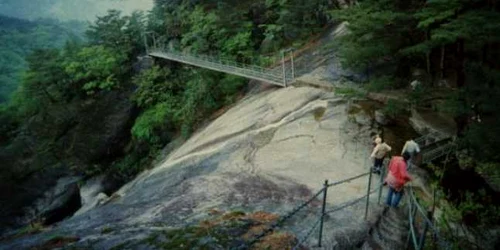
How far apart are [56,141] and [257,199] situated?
73.8 feet

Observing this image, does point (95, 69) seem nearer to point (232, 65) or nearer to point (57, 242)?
point (232, 65)

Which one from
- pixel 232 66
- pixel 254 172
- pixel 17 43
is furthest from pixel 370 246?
pixel 17 43

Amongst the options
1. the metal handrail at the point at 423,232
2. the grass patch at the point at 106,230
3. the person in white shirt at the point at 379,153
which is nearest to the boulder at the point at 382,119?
the person in white shirt at the point at 379,153

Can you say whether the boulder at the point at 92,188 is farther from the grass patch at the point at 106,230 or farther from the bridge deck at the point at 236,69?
the grass patch at the point at 106,230

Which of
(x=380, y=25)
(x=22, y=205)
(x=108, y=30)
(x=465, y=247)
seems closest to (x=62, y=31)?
(x=108, y=30)

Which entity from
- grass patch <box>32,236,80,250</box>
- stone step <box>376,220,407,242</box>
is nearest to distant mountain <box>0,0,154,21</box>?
grass patch <box>32,236,80,250</box>

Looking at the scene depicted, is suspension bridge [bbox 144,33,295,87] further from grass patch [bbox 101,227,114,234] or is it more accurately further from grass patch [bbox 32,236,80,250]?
grass patch [bbox 32,236,80,250]

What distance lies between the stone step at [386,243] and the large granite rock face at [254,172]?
0.53 meters

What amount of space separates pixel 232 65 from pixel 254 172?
14.0m

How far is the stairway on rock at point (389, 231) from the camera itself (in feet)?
23.2

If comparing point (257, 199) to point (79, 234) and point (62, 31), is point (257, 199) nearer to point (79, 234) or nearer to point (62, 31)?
point (79, 234)

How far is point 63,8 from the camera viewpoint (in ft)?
550

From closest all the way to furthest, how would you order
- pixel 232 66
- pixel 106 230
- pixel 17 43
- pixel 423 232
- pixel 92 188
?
pixel 423 232 < pixel 106 230 < pixel 232 66 < pixel 92 188 < pixel 17 43

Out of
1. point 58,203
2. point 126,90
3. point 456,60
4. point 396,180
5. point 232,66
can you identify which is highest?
point 456,60
